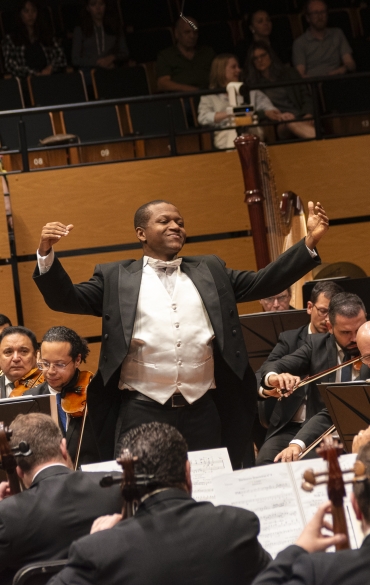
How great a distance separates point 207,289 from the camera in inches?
114

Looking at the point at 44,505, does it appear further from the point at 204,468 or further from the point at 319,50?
the point at 319,50

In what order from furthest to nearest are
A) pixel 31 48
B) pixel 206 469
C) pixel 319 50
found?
pixel 31 48
pixel 319 50
pixel 206 469

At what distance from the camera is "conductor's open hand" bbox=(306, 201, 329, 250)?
283cm

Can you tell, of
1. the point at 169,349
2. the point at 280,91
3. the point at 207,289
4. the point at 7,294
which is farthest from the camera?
the point at 280,91

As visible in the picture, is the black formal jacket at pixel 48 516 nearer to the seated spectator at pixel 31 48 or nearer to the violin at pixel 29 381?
the violin at pixel 29 381

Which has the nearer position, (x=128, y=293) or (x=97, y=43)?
(x=128, y=293)

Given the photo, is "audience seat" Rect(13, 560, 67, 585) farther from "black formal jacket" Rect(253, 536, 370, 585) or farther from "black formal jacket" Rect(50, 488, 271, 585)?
"black formal jacket" Rect(253, 536, 370, 585)

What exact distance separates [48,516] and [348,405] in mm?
1231

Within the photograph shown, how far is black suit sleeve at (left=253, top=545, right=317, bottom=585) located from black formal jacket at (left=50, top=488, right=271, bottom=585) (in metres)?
0.17

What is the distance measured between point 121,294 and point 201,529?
1.30 metres

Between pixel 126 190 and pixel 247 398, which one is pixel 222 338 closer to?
pixel 247 398

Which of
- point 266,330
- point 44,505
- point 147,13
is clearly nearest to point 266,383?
point 266,330

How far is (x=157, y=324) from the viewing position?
2.82 m

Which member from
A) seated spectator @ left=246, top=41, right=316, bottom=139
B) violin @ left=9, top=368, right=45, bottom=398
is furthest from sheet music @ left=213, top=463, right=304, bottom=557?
seated spectator @ left=246, top=41, right=316, bottom=139
